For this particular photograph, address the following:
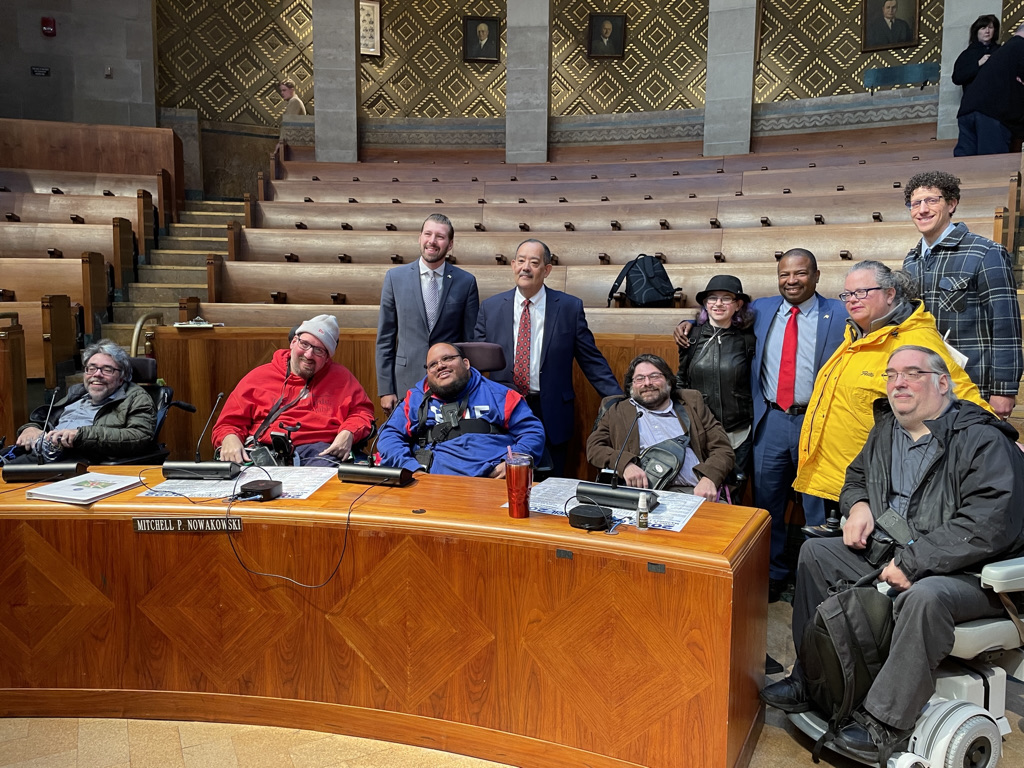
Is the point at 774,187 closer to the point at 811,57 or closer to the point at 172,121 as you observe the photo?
the point at 811,57

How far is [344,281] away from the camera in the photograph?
15.0 ft

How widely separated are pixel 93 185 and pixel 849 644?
6.48 metres

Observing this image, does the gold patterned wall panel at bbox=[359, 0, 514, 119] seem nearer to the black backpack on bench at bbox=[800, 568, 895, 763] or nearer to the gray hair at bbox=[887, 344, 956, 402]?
the gray hair at bbox=[887, 344, 956, 402]

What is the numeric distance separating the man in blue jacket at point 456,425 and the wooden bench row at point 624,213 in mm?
2544

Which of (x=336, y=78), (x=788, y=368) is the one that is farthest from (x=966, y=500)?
(x=336, y=78)

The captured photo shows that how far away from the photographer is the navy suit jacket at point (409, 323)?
10.0 feet

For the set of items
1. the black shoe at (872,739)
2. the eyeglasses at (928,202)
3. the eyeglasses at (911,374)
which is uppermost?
the eyeglasses at (928,202)

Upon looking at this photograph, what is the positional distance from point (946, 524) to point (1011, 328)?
2.82 ft

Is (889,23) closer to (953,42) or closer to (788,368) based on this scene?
(953,42)

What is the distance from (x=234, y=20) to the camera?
8.98 meters

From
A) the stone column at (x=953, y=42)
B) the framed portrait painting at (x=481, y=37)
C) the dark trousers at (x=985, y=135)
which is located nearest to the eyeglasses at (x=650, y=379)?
the dark trousers at (x=985, y=135)

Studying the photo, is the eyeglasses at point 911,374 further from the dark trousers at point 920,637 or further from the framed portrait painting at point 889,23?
the framed portrait painting at point 889,23

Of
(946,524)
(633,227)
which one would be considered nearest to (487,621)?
(946,524)

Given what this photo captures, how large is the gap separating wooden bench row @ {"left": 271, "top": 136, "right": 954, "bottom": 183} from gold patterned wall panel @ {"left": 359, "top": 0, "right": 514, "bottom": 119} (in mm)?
2751
